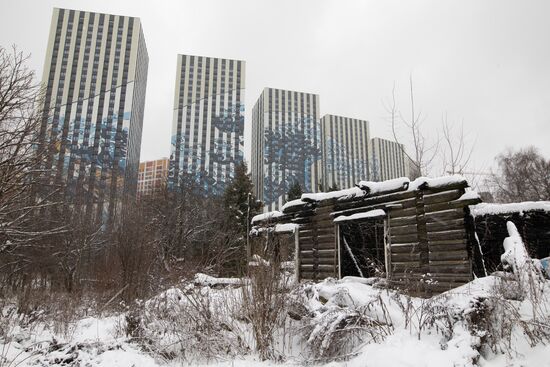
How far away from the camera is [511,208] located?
1106 cm

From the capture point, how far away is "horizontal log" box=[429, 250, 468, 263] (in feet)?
29.2

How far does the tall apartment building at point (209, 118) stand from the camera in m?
60.1

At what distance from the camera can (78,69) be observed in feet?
210

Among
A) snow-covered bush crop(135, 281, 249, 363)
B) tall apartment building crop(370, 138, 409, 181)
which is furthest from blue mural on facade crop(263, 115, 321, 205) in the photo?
snow-covered bush crop(135, 281, 249, 363)

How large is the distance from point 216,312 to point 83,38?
2822 inches

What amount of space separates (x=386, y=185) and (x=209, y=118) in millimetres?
59324

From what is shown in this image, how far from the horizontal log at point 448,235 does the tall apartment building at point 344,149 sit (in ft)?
205

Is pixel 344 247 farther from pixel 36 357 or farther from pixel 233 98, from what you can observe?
pixel 233 98

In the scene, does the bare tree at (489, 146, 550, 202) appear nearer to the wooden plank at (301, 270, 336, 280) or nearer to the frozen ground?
the wooden plank at (301, 270, 336, 280)

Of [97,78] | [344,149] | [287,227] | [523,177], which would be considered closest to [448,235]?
[287,227]

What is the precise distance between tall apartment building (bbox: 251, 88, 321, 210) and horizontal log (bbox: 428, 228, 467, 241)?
49.7 meters

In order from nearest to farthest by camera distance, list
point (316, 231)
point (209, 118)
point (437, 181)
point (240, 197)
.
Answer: point (437, 181), point (316, 231), point (240, 197), point (209, 118)

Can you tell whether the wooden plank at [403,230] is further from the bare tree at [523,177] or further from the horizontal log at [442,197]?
the bare tree at [523,177]

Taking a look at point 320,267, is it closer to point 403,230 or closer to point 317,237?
point 317,237
